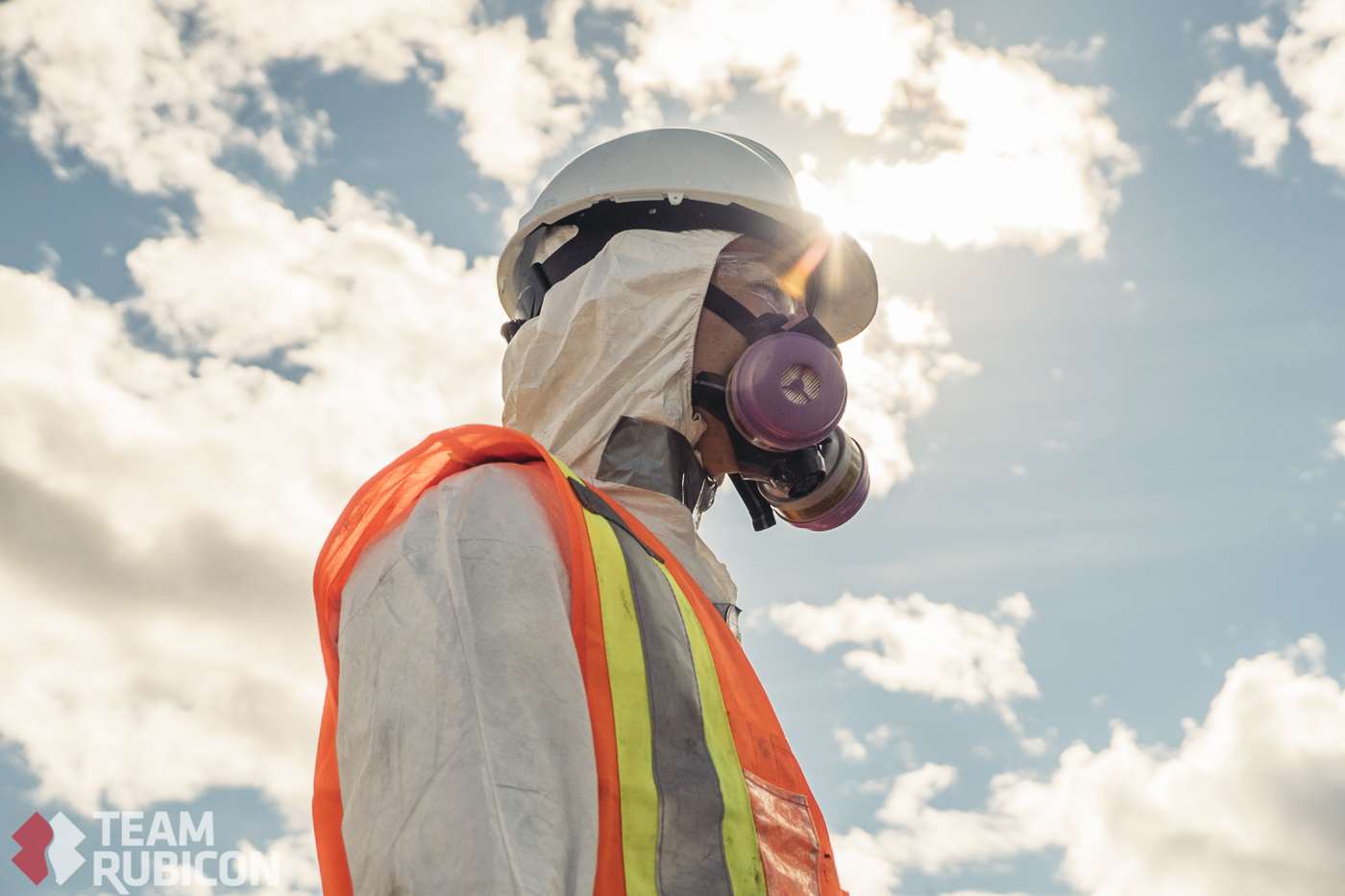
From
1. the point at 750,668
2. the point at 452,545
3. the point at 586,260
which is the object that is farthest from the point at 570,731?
the point at 586,260

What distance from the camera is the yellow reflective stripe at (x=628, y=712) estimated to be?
227cm

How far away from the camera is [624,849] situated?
2258 mm

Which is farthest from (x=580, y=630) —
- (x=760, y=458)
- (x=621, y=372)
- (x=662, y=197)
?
(x=662, y=197)

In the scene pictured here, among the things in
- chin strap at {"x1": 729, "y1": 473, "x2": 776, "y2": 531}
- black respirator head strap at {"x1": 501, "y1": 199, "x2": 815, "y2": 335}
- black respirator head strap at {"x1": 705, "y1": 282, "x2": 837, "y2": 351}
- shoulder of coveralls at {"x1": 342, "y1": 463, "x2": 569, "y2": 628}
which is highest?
black respirator head strap at {"x1": 501, "y1": 199, "x2": 815, "y2": 335}

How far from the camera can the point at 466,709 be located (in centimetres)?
224

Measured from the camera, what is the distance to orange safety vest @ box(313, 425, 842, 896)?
2.34 m

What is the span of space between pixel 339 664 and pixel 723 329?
1.84 m

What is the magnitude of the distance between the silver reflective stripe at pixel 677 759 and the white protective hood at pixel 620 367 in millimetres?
972

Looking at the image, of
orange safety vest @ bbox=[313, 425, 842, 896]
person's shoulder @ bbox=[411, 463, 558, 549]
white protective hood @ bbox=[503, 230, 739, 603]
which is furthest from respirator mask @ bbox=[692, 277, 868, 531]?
person's shoulder @ bbox=[411, 463, 558, 549]

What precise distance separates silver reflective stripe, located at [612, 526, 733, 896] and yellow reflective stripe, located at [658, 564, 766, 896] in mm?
24

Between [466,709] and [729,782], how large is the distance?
0.55 meters

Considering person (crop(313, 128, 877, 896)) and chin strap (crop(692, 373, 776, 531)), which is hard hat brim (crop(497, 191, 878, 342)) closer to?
person (crop(313, 128, 877, 896))

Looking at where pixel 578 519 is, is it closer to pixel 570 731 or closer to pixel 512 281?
pixel 570 731

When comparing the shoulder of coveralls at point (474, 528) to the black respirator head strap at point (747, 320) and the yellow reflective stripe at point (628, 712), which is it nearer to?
the yellow reflective stripe at point (628, 712)
